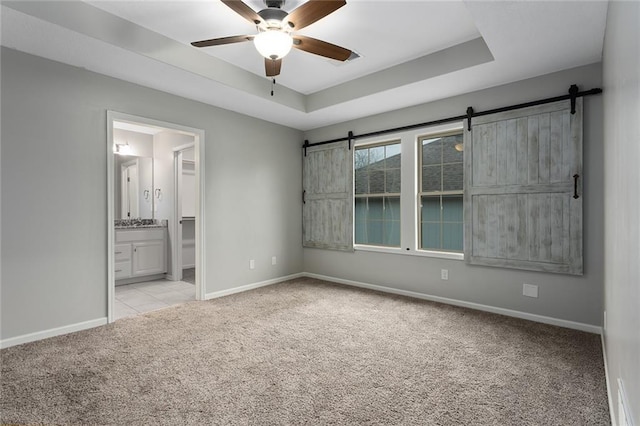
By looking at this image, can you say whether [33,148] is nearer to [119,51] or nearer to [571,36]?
[119,51]

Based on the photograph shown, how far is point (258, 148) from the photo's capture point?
4.78 meters

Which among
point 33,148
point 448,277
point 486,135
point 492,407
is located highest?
point 486,135

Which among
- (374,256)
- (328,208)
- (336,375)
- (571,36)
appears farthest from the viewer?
(328,208)

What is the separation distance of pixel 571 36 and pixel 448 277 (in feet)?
8.40

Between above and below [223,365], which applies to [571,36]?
above

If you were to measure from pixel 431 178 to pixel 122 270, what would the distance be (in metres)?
4.69

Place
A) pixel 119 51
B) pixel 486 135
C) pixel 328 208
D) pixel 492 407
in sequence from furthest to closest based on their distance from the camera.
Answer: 1. pixel 328 208
2. pixel 486 135
3. pixel 119 51
4. pixel 492 407

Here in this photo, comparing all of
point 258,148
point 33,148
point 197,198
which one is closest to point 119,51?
point 33,148

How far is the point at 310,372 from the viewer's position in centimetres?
227

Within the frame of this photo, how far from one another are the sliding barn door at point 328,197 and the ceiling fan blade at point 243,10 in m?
2.78

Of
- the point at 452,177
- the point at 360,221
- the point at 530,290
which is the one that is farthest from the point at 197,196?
the point at 530,290

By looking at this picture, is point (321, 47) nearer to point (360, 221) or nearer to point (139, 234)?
point (360, 221)

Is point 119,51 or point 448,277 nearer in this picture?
point 119,51

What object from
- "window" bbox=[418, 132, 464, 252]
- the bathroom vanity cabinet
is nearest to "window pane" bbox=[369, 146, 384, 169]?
"window" bbox=[418, 132, 464, 252]
